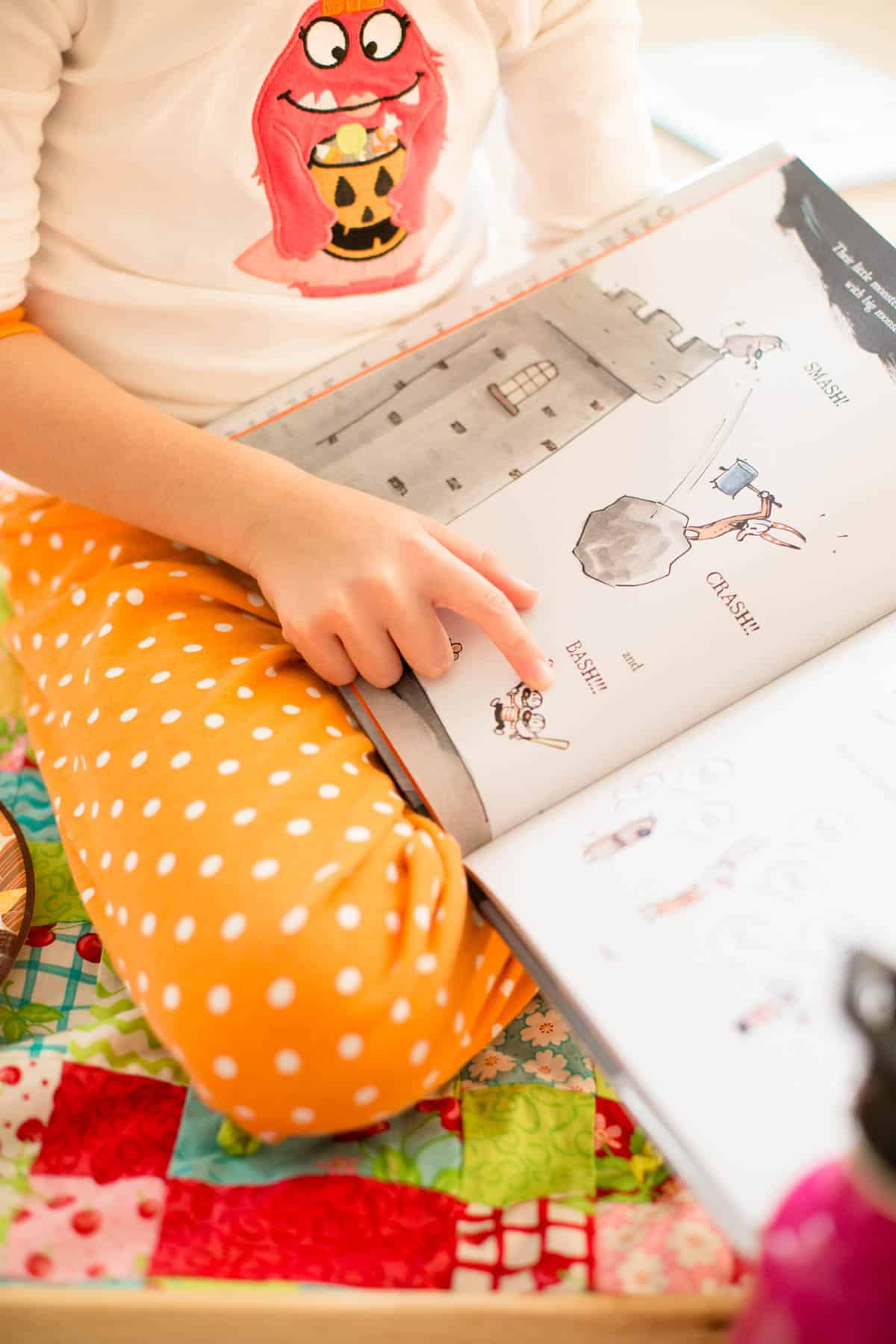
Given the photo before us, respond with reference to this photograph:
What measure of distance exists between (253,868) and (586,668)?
17 centimetres

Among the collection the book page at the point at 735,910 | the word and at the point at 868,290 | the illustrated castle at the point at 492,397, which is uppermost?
the word and at the point at 868,290

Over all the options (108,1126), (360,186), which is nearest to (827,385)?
(360,186)

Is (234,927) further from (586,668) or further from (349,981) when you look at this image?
(586,668)

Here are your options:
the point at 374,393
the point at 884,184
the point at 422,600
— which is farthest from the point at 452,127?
the point at 884,184

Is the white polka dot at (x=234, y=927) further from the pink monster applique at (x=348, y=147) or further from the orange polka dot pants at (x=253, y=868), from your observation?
the pink monster applique at (x=348, y=147)

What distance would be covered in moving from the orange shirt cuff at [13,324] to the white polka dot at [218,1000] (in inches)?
13.8

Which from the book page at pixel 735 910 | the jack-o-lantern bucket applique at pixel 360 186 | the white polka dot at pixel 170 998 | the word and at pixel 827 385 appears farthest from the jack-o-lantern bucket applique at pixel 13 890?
the word and at pixel 827 385

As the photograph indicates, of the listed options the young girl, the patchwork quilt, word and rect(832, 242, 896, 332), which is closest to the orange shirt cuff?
the young girl

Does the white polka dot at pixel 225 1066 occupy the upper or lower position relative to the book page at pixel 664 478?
lower

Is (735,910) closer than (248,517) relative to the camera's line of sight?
Yes

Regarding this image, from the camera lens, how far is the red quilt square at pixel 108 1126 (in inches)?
16.8

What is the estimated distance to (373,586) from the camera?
46 centimetres

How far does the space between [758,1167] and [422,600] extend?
10.3 inches

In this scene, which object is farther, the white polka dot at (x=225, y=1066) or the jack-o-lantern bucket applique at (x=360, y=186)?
the jack-o-lantern bucket applique at (x=360, y=186)
